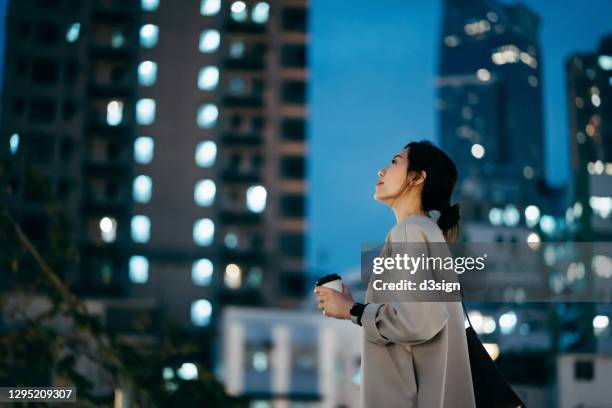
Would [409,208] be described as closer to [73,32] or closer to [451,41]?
[73,32]

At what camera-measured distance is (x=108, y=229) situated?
2888cm

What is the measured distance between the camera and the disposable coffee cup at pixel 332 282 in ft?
5.20

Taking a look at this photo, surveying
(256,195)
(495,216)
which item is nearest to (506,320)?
(256,195)

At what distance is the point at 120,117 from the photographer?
29656 millimetres

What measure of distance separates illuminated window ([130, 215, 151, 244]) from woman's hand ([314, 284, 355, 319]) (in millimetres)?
28032

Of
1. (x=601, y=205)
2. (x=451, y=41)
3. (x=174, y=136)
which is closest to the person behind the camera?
(x=601, y=205)

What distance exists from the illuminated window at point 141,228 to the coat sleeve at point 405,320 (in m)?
28.1

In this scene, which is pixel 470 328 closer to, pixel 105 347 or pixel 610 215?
pixel 105 347

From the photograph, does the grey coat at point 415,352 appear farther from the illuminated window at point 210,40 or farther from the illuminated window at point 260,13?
the illuminated window at point 260,13

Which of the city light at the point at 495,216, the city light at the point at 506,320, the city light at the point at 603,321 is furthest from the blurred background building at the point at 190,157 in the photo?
the city light at the point at 495,216

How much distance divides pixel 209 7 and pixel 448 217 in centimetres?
2990

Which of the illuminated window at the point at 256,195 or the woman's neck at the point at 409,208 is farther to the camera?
the illuminated window at the point at 256,195

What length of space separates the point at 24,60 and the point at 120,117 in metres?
3.62

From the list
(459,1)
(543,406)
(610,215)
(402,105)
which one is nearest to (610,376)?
(543,406)
